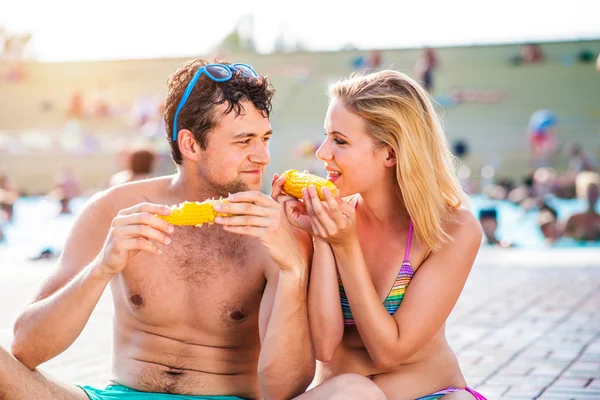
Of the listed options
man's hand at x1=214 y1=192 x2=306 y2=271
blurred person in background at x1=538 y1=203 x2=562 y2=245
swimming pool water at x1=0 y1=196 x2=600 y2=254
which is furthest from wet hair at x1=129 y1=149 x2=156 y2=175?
blurred person in background at x1=538 y1=203 x2=562 y2=245

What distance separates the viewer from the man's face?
351 centimetres

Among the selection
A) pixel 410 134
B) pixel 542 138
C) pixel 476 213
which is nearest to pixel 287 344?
pixel 410 134

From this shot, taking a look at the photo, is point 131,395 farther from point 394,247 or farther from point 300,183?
point 394,247

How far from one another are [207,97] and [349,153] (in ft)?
2.15

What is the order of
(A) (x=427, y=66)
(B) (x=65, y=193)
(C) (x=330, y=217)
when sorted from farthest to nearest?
(A) (x=427, y=66) < (B) (x=65, y=193) < (C) (x=330, y=217)

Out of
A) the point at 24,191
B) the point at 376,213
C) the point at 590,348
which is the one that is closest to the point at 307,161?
the point at 24,191

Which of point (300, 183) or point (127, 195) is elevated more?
point (300, 183)

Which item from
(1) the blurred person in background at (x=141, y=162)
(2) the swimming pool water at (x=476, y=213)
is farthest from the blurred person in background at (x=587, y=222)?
(1) the blurred person in background at (x=141, y=162)

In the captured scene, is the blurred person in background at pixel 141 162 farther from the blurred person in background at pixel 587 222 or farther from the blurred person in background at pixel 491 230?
the blurred person in background at pixel 587 222

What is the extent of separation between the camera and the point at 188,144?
12.1 feet

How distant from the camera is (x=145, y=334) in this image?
138 inches

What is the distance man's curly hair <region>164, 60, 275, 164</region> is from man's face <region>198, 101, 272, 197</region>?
0.03 meters

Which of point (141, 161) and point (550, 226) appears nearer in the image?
point (141, 161)

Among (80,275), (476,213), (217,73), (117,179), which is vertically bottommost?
(476,213)
